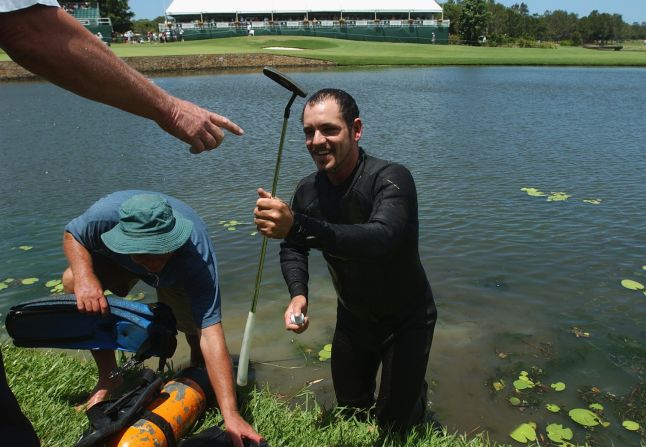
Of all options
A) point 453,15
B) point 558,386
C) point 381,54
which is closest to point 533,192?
point 558,386

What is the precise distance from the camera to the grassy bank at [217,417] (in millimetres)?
3891

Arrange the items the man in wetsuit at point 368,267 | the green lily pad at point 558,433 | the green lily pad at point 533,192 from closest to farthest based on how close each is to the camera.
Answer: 1. the man in wetsuit at point 368,267
2. the green lily pad at point 558,433
3. the green lily pad at point 533,192

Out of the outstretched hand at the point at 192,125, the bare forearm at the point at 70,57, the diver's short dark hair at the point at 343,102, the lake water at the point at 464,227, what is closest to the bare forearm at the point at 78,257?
the lake water at the point at 464,227

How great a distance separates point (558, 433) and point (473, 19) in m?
91.1

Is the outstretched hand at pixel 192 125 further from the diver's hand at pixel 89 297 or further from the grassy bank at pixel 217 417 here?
the grassy bank at pixel 217 417

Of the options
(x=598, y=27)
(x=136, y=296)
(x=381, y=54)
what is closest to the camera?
(x=136, y=296)

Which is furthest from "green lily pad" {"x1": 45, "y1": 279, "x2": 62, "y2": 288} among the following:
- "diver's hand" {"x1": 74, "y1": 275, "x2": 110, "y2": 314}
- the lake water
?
"diver's hand" {"x1": 74, "y1": 275, "x2": 110, "y2": 314}

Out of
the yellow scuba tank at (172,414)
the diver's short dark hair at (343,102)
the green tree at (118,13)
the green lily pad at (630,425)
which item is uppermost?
the green tree at (118,13)

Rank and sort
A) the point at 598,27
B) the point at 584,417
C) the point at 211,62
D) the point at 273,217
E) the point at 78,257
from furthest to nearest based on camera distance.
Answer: the point at 598,27 < the point at 211,62 < the point at 584,417 < the point at 78,257 < the point at 273,217

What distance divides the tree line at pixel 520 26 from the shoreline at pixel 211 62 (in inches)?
1801

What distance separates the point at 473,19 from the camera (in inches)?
3420

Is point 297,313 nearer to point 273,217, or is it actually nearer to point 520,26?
point 273,217

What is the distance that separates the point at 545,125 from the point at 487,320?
13997mm

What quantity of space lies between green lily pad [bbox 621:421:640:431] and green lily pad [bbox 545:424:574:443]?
0.47 m
